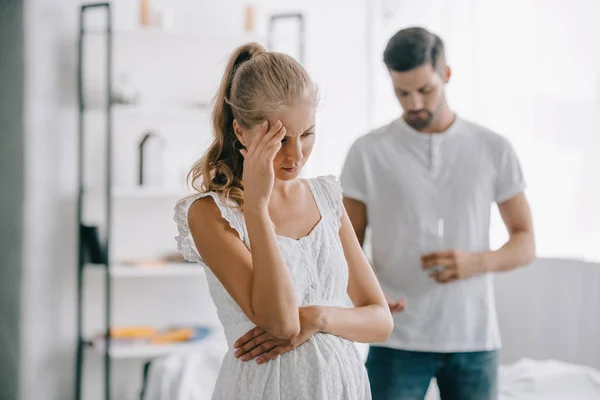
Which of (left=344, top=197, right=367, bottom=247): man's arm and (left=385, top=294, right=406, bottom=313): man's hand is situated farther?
(left=344, top=197, right=367, bottom=247): man's arm

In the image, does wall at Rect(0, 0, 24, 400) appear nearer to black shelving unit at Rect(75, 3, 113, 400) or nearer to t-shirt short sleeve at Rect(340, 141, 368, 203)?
black shelving unit at Rect(75, 3, 113, 400)

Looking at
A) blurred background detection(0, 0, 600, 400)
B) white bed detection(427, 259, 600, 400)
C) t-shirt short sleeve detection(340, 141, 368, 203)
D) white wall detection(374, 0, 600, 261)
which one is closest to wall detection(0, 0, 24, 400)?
blurred background detection(0, 0, 600, 400)

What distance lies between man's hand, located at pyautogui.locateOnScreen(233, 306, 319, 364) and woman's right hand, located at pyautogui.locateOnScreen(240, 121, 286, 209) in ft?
0.66

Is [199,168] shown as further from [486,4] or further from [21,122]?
[486,4]

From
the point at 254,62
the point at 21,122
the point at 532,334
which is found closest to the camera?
the point at 254,62

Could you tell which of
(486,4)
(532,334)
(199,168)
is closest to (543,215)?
(532,334)

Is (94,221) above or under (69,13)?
under

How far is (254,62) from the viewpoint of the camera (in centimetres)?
129

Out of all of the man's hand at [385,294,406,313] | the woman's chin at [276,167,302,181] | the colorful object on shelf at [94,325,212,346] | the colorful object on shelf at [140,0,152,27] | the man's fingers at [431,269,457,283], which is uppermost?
the colorful object on shelf at [140,0,152,27]

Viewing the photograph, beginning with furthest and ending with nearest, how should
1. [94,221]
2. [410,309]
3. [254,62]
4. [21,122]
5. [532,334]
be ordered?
[94,221]
[21,122]
[532,334]
[410,309]
[254,62]

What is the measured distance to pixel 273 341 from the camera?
1.23 metres

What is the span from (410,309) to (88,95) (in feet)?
8.16

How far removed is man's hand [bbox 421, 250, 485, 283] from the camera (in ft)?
5.75

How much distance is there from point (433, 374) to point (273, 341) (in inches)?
28.9
